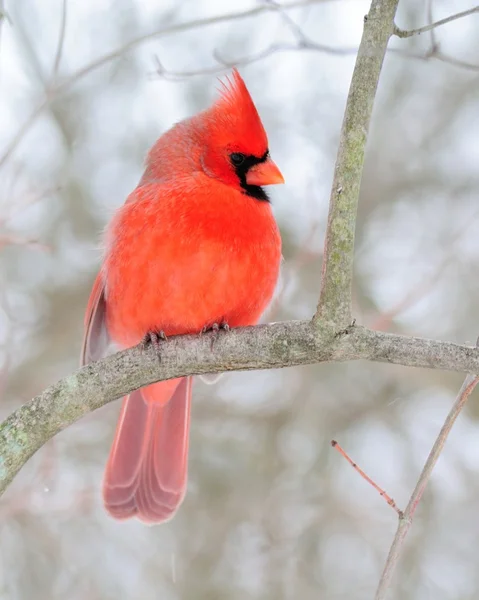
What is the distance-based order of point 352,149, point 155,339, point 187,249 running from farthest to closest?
point 187,249
point 155,339
point 352,149

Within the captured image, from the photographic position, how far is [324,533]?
3826 mm

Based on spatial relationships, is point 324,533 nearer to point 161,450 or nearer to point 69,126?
point 161,450

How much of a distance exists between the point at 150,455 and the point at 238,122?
4.15 ft

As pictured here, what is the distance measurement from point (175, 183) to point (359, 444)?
197cm

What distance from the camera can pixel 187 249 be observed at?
2428mm

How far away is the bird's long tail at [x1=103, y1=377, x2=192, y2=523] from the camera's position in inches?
120

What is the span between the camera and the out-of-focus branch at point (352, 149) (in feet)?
5.88

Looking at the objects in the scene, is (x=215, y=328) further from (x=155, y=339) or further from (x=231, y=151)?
(x=231, y=151)

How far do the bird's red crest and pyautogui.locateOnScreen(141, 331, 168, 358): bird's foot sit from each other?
683mm

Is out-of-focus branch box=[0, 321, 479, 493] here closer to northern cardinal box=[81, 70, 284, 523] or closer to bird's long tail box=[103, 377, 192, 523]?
northern cardinal box=[81, 70, 284, 523]

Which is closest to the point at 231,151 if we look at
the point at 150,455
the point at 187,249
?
the point at 187,249

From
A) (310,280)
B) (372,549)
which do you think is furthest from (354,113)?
(372,549)

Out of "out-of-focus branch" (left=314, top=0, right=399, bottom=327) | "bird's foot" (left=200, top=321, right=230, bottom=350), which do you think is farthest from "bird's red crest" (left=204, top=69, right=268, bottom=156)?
"out-of-focus branch" (left=314, top=0, right=399, bottom=327)

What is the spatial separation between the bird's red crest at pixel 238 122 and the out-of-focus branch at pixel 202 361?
752mm
